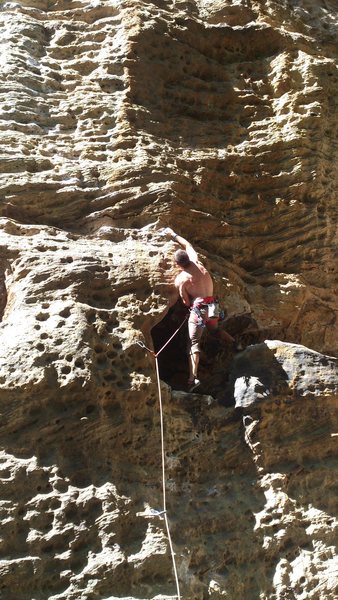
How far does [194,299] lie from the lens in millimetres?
7066

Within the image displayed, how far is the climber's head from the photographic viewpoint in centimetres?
705

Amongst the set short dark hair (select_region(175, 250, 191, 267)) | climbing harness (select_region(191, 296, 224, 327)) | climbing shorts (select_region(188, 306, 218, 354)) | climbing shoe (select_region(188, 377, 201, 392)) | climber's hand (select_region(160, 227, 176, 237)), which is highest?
climber's hand (select_region(160, 227, 176, 237))

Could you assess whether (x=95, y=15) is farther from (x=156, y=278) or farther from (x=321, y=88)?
(x=156, y=278)

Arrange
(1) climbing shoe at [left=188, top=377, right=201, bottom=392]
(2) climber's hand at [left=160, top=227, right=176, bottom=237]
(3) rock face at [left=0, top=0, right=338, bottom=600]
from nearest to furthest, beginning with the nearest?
(3) rock face at [left=0, top=0, right=338, bottom=600] < (1) climbing shoe at [left=188, top=377, right=201, bottom=392] < (2) climber's hand at [left=160, top=227, right=176, bottom=237]

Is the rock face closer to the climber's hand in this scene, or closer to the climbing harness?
the climber's hand

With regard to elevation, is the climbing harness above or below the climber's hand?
below

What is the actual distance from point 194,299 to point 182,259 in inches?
15.3

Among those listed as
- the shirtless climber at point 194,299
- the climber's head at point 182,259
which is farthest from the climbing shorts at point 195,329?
the climber's head at point 182,259

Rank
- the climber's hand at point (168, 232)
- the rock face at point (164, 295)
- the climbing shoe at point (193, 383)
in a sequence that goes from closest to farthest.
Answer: the rock face at point (164, 295) < the climbing shoe at point (193, 383) < the climber's hand at point (168, 232)

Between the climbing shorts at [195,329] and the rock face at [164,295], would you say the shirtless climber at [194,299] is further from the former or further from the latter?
the rock face at [164,295]

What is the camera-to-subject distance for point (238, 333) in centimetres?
793

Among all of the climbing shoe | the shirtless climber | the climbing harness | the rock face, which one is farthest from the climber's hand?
the climbing shoe

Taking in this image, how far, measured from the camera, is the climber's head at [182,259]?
7.05 m

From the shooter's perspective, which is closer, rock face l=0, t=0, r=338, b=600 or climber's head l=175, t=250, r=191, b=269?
rock face l=0, t=0, r=338, b=600
